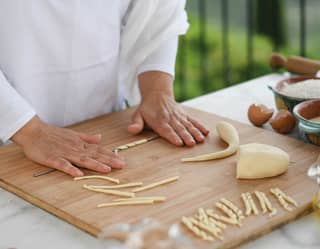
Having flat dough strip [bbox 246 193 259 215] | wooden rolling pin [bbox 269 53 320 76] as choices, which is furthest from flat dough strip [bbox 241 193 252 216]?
wooden rolling pin [bbox 269 53 320 76]

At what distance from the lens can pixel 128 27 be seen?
2.00m

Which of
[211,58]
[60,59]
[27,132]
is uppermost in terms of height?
[60,59]

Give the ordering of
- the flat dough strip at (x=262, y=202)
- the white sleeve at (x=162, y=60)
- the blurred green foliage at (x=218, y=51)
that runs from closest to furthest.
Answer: the flat dough strip at (x=262, y=202)
the white sleeve at (x=162, y=60)
the blurred green foliage at (x=218, y=51)

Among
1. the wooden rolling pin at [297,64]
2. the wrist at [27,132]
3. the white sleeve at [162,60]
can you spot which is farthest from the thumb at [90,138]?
the wooden rolling pin at [297,64]

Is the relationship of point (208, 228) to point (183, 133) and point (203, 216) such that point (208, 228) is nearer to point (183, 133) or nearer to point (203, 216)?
point (203, 216)

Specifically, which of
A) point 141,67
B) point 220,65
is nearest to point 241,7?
point 220,65

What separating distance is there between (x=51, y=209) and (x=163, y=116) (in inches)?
20.2

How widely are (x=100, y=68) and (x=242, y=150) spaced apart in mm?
537

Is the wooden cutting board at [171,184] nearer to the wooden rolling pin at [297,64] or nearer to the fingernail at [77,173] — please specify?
the fingernail at [77,173]

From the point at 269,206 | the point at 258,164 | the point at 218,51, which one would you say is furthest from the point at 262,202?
the point at 218,51

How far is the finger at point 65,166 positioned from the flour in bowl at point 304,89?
1.97ft

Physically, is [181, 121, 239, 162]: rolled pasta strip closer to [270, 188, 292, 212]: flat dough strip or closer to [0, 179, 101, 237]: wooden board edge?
[270, 188, 292, 212]: flat dough strip

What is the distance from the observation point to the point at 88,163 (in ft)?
5.33

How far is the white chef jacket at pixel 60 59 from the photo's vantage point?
1.75 m
